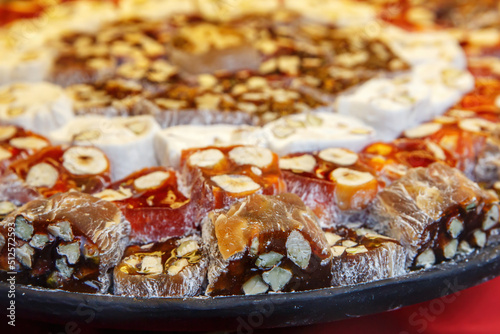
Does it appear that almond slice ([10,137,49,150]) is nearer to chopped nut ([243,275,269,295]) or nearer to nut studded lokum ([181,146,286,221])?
nut studded lokum ([181,146,286,221])

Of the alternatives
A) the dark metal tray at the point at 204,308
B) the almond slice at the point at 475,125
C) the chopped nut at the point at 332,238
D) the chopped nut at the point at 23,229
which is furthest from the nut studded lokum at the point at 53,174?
the almond slice at the point at 475,125

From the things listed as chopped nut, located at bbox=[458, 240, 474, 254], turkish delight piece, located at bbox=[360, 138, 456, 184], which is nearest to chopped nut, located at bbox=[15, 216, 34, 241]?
turkish delight piece, located at bbox=[360, 138, 456, 184]

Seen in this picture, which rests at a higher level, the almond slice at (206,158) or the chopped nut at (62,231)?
the almond slice at (206,158)

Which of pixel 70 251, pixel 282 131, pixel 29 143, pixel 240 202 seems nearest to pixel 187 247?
pixel 240 202

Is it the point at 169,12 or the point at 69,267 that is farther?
the point at 169,12

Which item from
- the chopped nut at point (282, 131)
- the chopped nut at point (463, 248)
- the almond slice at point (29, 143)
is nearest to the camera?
the chopped nut at point (463, 248)

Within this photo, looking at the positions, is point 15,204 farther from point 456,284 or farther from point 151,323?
point 456,284

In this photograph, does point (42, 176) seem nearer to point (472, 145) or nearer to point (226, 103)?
point (226, 103)

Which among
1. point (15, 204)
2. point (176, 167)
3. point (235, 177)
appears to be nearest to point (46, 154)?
point (15, 204)

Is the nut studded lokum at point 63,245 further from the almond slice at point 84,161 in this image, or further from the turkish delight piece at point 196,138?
the turkish delight piece at point 196,138
